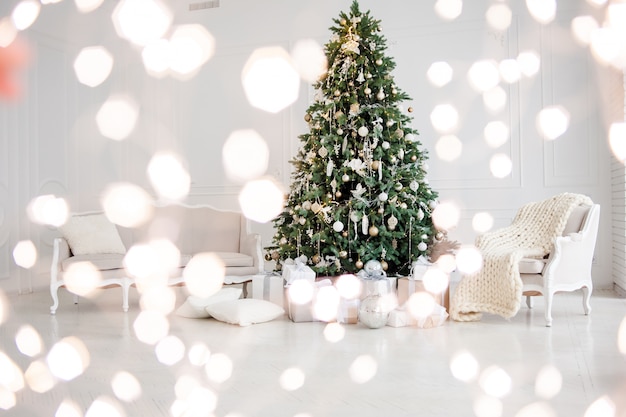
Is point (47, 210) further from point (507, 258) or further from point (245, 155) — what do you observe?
point (507, 258)

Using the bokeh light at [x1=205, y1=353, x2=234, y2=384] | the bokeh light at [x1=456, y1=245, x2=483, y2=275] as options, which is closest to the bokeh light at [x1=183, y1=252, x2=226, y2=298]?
the bokeh light at [x1=205, y1=353, x2=234, y2=384]

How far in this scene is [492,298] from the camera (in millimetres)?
4379

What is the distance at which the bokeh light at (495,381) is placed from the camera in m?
2.69

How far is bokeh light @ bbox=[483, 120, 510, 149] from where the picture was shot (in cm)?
626

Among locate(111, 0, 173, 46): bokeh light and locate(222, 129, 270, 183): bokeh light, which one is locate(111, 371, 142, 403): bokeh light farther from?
locate(111, 0, 173, 46): bokeh light

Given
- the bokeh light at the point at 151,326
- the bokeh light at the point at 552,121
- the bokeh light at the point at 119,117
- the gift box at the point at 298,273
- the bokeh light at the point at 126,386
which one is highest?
the bokeh light at the point at 119,117

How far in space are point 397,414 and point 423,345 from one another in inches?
49.4

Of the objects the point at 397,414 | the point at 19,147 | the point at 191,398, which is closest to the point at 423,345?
the point at 397,414

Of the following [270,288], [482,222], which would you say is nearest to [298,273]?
[270,288]

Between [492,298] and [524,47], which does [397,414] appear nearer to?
[492,298]

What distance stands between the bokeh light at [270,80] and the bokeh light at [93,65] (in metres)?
1.76

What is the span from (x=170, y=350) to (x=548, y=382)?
206 centimetres

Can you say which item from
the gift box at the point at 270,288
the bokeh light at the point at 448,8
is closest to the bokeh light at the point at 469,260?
the gift box at the point at 270,288

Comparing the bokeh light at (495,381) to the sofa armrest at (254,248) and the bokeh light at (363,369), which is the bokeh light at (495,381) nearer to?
the bokeh light at (363,369)
